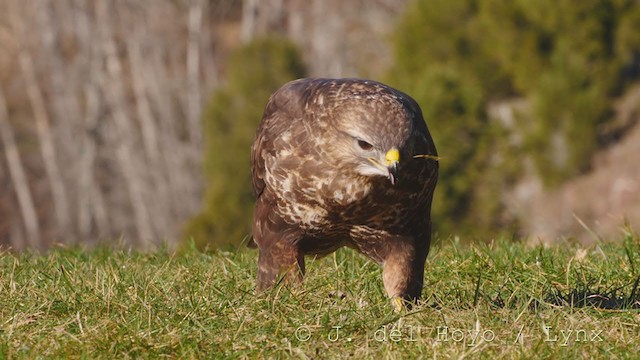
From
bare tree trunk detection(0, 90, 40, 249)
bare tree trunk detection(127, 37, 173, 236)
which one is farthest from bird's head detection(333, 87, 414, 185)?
bare tree trunk detection(0, 90, 40, 249)

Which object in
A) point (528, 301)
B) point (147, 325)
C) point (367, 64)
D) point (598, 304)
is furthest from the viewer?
point (367, 64)

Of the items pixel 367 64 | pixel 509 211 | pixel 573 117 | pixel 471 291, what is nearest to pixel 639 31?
pixel 573 117

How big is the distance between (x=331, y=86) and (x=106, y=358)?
5.28 feet

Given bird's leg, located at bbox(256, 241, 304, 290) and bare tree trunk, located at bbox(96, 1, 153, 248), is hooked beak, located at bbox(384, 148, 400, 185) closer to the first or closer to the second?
bird's leg, located at bbox(256, 241, 304, 290)

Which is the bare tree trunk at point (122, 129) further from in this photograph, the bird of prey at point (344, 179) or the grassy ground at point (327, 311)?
the bird of prey at point (344, 179)

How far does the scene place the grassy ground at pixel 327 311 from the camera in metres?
3.89

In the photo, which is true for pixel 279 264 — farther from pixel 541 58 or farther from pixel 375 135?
pixel 541 58

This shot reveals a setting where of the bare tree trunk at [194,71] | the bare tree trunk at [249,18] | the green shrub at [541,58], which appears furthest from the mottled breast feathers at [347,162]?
the bare tree trunk at [194,71]

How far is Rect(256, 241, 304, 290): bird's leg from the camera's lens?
476 cm

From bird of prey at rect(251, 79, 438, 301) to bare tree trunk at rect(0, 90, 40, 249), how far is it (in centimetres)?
2585

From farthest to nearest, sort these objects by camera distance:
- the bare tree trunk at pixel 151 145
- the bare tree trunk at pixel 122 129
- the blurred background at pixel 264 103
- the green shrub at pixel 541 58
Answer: the bare tree trunk at pixel 122 129 → the bare tree trunk at pixel 151 145 → the green shrub at pixel 541 58 → the blurred background at pixel 264 103

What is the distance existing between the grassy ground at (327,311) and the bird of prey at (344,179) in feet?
0.65

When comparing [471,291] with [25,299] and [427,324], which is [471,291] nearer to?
[427,324]

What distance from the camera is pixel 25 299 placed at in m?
4.57
